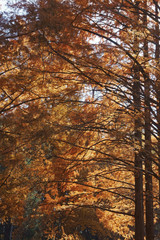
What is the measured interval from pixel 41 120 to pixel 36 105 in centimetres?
75

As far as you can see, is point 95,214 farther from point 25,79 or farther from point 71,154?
point 25,79

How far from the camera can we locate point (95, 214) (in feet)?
36.8

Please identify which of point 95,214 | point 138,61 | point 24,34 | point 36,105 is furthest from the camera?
point 95,214

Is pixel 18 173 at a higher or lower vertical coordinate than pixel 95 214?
higher

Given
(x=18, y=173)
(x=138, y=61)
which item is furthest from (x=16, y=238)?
(x=138, y=61)

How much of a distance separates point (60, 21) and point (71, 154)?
503 cm

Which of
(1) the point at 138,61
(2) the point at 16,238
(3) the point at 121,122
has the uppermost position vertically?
(1) the point at 138,61

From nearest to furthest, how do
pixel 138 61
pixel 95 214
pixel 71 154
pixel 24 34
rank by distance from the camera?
pixel 24 34, pixel 138 61, pixel 71 154, pixel 95 214

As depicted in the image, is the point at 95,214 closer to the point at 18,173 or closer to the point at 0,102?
the point at 18,173

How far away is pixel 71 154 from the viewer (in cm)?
899

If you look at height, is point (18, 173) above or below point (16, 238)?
above

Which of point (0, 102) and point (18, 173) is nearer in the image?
point (0, 102)

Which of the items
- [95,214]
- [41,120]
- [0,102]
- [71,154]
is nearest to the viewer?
[41,120]

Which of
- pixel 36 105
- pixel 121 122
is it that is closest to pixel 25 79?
pixel 36 105
